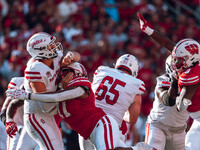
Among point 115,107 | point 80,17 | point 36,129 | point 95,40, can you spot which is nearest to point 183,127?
point 115,107

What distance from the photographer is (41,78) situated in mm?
5641

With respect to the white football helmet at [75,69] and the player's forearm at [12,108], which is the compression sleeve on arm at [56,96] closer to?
the white football helmet at [75,69]

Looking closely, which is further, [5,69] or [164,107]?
[5,69]

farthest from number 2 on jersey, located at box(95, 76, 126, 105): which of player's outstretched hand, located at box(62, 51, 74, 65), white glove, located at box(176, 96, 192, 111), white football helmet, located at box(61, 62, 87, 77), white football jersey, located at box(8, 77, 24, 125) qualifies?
white football jersey, located at box(8, 77, 24, 125)

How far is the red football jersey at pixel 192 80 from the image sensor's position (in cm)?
575

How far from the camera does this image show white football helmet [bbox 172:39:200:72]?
19.3ft

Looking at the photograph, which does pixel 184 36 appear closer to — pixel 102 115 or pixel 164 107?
pixel 164 107

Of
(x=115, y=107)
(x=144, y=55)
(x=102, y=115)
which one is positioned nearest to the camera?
(x=102, y=115)

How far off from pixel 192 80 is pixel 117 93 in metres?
0.96

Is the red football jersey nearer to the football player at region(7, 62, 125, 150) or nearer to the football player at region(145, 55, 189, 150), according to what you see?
Answer: the football player at region(145, 55, 189, 150)

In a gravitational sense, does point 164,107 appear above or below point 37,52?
below

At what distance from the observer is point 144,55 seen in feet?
35.6

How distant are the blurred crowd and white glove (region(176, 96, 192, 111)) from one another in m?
4.33

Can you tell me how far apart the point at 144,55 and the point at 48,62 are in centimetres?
527
